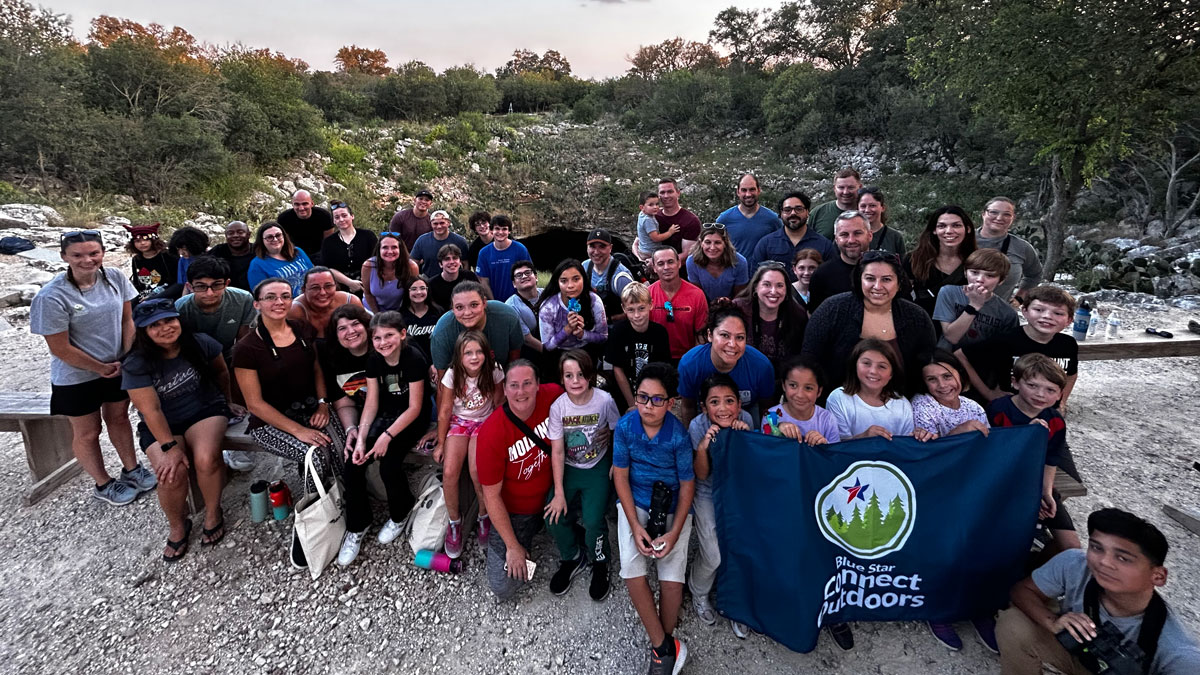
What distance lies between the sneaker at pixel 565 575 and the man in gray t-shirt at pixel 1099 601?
2435 mm

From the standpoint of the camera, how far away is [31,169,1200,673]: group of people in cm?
311

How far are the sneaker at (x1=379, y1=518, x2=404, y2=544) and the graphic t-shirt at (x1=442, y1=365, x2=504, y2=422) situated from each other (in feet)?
3.31

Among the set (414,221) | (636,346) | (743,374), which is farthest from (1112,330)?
(414,221)

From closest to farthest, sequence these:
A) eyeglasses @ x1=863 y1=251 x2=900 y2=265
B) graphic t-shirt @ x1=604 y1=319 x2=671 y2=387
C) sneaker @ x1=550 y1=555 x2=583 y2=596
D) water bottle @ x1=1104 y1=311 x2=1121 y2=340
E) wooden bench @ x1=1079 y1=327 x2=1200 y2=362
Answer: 1. eyeglasses @ x1=863 y1=251 x2=900 y2=265
2. sneaker @ x1=550 y1=555 x2=583 y2=596
3. graphic t-shirt @ x1=604 y1=319 x2=671 y2=387
4. wooden bench @ x1=1079 y1=327 x2=1200 y2=362
5. water bottle @ x1=1104 y1=311 x2=1121 y2=340

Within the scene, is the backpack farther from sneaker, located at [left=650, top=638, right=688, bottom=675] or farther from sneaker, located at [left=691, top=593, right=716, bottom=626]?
sneaker, located at [left=691, top=593, right=716, bottom=626]

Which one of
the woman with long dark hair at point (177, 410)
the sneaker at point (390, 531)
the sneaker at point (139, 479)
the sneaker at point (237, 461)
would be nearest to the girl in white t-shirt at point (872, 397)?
the sneaker at point (390, 531)

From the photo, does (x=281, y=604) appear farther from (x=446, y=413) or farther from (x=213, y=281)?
(x=213, y=281)

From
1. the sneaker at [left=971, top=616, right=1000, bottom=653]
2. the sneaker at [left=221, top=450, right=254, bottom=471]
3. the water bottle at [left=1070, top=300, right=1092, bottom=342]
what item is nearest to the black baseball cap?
the sneaker at [left=221, top=450, right=254, bottom=471]

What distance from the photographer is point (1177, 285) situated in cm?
927

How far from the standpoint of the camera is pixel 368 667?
3.06 m

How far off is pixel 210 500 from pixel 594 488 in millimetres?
2907

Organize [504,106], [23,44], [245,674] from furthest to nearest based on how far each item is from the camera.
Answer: [504,106] → [23,44] → [245,674]

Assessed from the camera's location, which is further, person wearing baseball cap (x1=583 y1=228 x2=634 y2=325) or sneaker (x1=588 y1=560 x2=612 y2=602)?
person wearing baseball cap (x1=583 y1=228 x2=634 y2=325)

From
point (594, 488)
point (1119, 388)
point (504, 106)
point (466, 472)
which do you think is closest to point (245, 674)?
point (466, 472)
